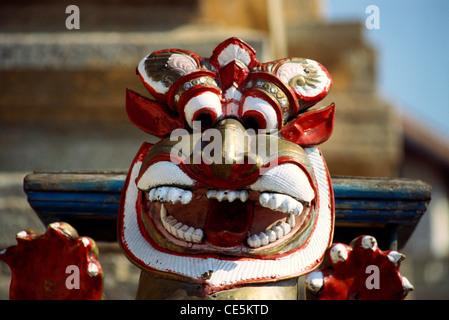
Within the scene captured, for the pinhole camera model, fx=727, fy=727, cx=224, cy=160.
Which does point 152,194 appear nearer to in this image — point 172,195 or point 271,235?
point 172,195

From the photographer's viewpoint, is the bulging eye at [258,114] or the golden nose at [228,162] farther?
the bulging eye at [258,114]

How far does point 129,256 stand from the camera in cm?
149

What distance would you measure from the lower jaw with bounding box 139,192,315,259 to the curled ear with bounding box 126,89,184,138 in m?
0.19

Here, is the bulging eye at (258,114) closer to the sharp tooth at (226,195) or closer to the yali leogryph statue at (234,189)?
the yali leogryph statue at (234,189)

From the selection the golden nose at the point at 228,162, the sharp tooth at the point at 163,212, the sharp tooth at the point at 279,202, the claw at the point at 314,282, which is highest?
the golden nose at the point at 228,162

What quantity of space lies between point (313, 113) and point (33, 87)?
5.60 ft

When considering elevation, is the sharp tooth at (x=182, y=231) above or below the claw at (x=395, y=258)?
above

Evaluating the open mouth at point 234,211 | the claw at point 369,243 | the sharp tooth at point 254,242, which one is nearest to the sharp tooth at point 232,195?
the open mouth at point 234,211

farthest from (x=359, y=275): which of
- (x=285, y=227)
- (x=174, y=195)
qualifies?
(x=174, y=195)

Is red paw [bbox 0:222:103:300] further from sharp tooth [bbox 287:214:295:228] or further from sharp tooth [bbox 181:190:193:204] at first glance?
sharp tooth [bbox 287:214:295:228]

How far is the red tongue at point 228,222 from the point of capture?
1426mm

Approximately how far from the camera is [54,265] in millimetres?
1457

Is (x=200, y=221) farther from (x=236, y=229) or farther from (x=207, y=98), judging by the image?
(x=207, y=98)
